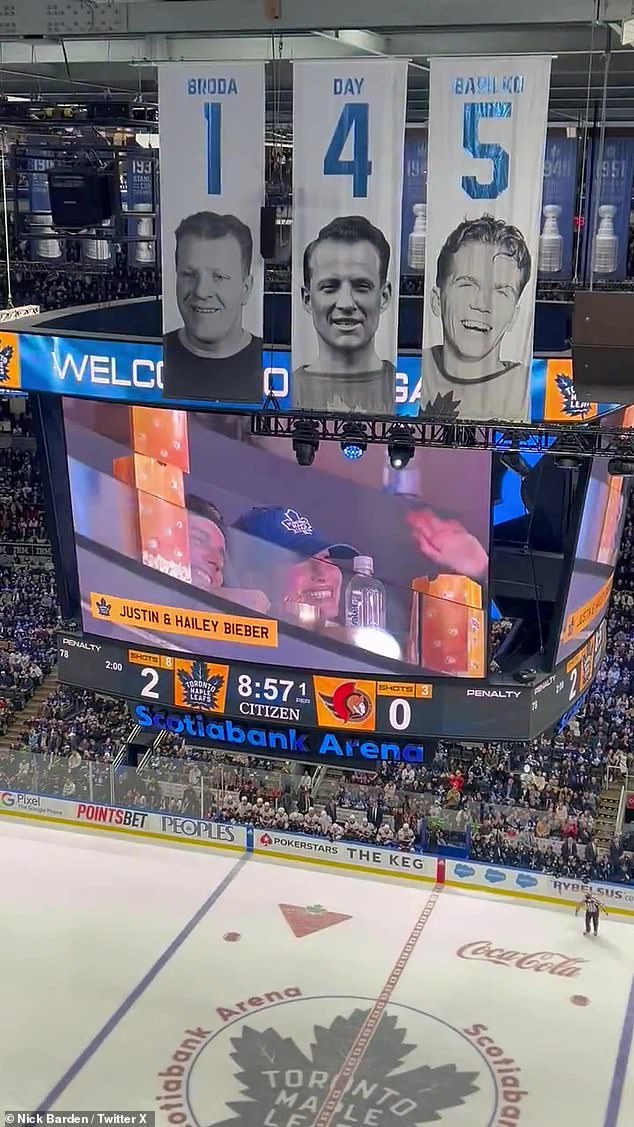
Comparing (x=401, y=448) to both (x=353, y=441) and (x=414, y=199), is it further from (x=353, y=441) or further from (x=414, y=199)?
(x=414, y=199)

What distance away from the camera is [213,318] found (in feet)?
38.0

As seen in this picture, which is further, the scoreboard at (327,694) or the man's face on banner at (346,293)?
the scoreboard at (327,694)

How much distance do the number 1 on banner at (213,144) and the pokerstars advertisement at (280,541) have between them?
13.3ft

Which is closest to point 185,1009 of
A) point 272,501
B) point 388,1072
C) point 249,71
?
point 388,1072

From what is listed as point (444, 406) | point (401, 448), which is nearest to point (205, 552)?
point (401, 448)

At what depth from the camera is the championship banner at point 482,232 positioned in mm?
9977

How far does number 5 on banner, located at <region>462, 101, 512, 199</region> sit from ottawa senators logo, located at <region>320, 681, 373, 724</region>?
6.98 metres

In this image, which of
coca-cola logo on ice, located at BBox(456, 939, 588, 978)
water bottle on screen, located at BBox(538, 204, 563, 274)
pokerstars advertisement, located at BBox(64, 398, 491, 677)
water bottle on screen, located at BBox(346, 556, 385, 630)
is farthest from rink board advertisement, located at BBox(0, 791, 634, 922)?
water bottle on screen, located at BBox(538, 204, 563, 274)

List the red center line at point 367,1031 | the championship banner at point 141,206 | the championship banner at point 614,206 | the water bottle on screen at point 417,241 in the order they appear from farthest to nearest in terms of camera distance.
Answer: the championship banner at point 141,206 < the water bottle on screen at point 417,241 < the championship banner at point 614,206 < the red center line at point 367,1031

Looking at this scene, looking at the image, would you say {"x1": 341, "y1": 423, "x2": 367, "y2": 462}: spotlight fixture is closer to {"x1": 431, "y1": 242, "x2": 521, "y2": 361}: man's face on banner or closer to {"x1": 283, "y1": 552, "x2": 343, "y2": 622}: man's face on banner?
{"x1": 283, "y1": 552, "x2": 343, "y2": 622}: man's face on banner

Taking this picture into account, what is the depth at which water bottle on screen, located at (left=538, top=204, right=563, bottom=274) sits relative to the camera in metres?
16.1

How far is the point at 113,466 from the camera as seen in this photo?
51.0ft

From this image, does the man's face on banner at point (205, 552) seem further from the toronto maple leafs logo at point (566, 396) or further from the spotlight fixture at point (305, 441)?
the toronto maple leafs logo at point (566, 396)

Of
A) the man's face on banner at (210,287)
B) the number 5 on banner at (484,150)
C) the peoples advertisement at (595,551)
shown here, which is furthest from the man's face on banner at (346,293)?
the peoples advertisement at (595,551)
